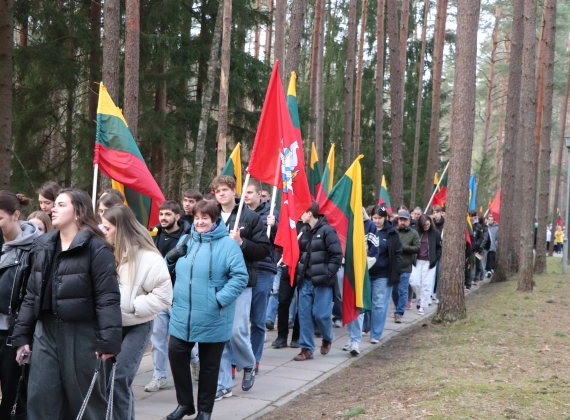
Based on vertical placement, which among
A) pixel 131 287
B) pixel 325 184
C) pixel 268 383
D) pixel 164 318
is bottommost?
pixel 268 383

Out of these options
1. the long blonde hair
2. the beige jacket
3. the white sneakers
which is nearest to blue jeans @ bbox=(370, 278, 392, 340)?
the white sneakers

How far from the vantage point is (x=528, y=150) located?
18250mm

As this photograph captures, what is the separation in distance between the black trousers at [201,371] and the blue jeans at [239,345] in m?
0.84

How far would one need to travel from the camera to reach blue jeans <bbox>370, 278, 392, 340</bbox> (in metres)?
10.8

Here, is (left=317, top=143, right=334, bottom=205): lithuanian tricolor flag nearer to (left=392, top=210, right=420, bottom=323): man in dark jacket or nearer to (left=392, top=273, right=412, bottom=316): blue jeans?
(left=392, top=210, right=420, bottom=323): man in dark jacket

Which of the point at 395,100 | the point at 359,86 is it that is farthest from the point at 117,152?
the point at 359,86

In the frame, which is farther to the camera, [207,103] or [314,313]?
[207,103]

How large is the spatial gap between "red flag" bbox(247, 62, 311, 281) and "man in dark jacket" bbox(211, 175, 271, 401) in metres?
0.80

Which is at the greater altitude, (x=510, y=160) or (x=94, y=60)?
(x=94, y=60)

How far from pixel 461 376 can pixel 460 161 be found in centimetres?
509

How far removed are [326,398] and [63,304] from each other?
157 inches

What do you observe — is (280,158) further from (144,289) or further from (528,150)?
(528,150)

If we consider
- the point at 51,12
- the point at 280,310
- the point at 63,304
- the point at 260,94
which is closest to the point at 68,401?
the point at 63,304

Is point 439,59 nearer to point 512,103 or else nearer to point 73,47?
point 512,103
